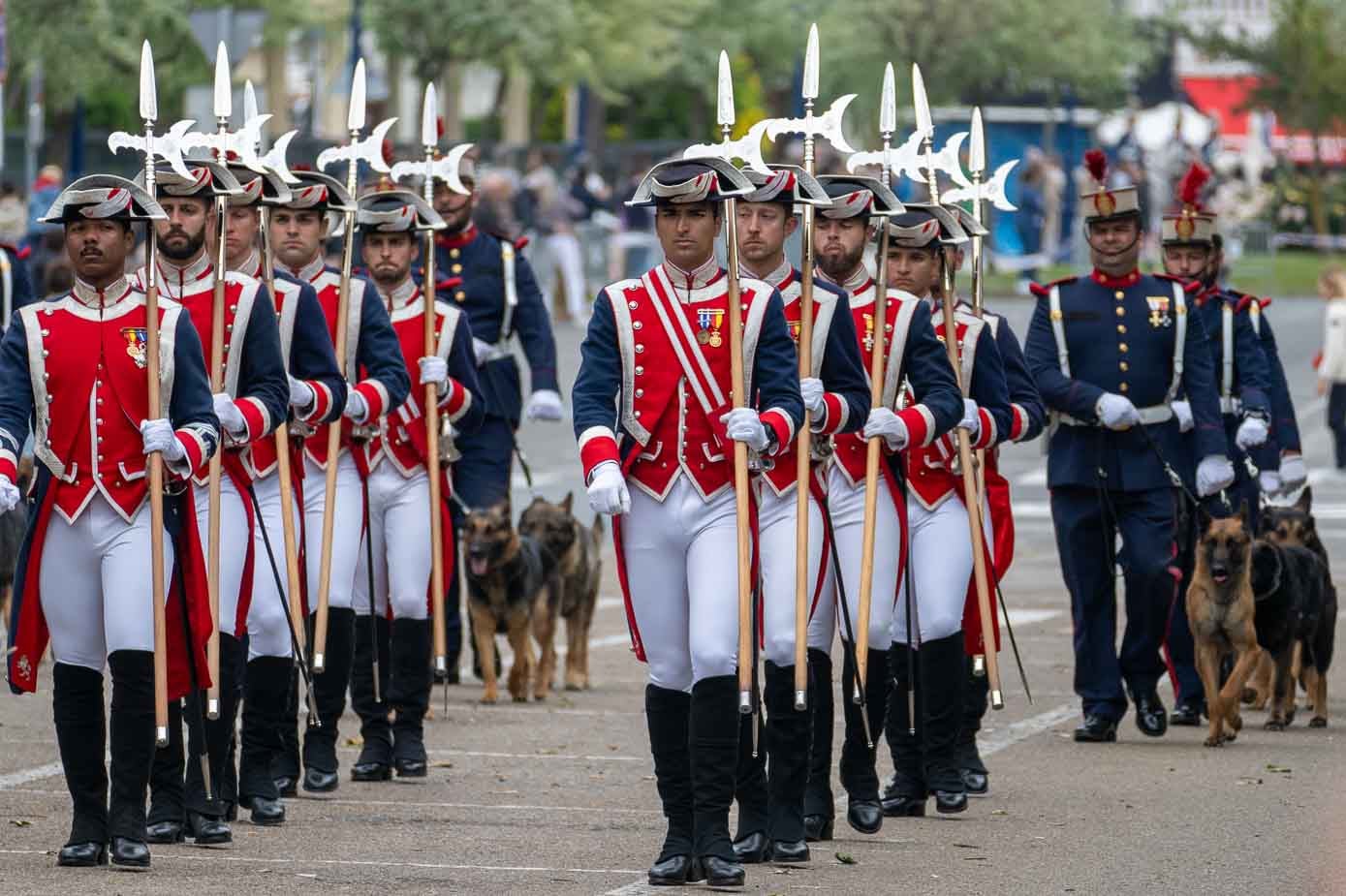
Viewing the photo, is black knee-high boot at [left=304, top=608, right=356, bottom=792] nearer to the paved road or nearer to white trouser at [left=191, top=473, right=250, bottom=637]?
the paved road

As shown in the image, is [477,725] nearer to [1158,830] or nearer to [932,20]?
[1158,830]

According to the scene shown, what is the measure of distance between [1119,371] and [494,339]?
2854 millimetres

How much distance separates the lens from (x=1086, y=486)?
12922mm

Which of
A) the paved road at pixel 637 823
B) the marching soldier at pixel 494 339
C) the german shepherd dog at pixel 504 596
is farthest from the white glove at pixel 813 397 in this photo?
the german shepherd dog at pixel 504 596

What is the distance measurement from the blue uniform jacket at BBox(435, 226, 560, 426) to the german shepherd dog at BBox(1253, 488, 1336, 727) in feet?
10.8

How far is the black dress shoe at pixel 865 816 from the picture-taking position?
993cm

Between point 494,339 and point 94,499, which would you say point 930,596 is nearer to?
point 94,499

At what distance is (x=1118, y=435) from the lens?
1292 cm

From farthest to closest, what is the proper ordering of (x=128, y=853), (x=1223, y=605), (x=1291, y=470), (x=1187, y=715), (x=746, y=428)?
(x=1291, y=470), (x=1187, y=715), (x=1223, y=605), (x=128, y=853), (x=746, y=428)

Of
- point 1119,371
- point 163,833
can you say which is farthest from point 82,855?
point 1119,371

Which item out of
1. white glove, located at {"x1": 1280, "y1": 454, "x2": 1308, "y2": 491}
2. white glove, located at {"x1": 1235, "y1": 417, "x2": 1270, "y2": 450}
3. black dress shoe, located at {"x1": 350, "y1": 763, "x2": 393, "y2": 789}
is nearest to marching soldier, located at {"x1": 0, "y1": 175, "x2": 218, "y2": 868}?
black dress shoe, located at {"x1": 350, "y1": 763, "x2": 393, "y2": 789}

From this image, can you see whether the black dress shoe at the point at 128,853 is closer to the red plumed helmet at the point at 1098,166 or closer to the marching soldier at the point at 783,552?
the marching soldier at the point at 783,552

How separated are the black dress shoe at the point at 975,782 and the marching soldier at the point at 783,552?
1.82 metres

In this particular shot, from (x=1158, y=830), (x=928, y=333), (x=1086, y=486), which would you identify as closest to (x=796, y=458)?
(x=928, y=333)
